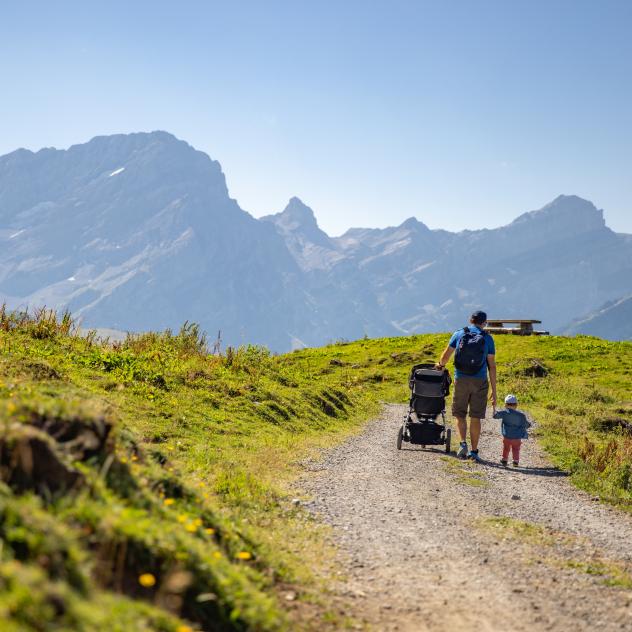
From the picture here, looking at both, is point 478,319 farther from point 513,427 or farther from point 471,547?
point 471,547

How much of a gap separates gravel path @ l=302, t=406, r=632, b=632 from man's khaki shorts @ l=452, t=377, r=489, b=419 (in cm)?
161

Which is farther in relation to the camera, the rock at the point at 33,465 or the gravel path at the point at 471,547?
the gravel path at the point at 471,547

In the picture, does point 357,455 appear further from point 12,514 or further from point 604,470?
point 12,514

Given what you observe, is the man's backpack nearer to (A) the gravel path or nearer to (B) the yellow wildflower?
(A) the gravel path

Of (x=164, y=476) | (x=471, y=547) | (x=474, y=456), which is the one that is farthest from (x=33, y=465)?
(x=474, y=456)

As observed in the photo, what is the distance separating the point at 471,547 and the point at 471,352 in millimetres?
7609

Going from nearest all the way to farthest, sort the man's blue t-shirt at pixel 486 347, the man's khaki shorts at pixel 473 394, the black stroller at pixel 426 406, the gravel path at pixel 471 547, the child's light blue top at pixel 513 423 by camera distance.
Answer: the gravel path at pixel 471 547, the child's light blue top at pixel 513 423, the man's blue t-shirt at pixel 486 347, the man's khaki shorts at pixel 473 394, the black stroller at pixel 426 406

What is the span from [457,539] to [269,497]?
2.89 m

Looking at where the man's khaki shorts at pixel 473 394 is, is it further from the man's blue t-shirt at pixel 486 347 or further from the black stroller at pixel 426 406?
the black stroller at pixel 426 406

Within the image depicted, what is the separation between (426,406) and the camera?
1744 cm

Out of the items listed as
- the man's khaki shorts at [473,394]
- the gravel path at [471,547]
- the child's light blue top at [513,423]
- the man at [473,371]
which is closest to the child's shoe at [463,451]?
the man at [473,371]

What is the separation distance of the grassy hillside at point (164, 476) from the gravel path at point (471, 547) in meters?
0.63

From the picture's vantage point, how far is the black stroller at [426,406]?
55.6ft

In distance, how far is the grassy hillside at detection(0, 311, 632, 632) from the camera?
416 centimetres
